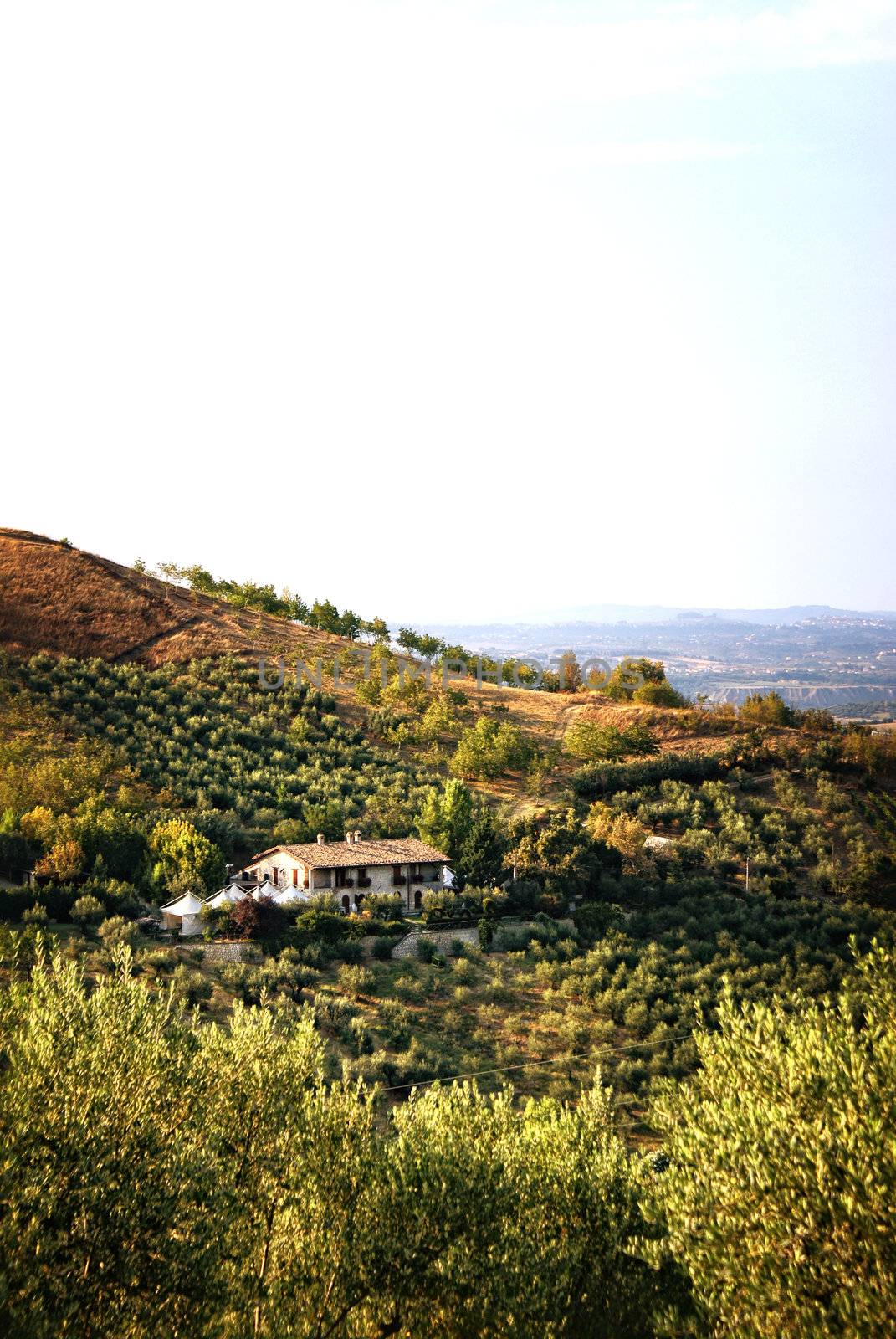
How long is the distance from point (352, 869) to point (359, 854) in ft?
5.52

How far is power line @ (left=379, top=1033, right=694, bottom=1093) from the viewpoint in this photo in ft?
114

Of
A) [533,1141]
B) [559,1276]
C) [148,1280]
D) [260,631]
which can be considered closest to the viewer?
[148,1280]

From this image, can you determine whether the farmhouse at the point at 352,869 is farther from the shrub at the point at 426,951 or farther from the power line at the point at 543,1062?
the power line at the point at 543,1062

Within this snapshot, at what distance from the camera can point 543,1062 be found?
3797 cm

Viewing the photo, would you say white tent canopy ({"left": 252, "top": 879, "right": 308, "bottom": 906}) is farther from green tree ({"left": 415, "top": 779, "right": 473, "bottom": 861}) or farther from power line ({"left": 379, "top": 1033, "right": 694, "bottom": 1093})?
power line ({"left": 379, "top": 1033, "right": 694, "bottom": 1093})

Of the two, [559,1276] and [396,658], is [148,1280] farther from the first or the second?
[396,658]

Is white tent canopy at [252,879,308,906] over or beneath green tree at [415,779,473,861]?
beneath

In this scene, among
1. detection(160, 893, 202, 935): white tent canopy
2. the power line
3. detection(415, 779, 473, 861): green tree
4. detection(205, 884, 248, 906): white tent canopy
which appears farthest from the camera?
detection(415, 779, 473, 861): green tree

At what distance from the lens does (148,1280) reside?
17.7 metres

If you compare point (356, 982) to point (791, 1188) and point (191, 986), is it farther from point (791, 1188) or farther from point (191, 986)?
point (791, 1188)

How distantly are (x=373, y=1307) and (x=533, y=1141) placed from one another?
5306mm

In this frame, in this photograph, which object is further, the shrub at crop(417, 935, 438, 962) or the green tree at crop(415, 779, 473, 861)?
the green tree at crop(415, 779, 473, 861)

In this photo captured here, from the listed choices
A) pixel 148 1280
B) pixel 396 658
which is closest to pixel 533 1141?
pixel 148 1280

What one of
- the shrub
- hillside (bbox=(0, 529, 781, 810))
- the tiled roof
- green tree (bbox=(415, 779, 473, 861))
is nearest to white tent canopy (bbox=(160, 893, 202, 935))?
the tiled roof
